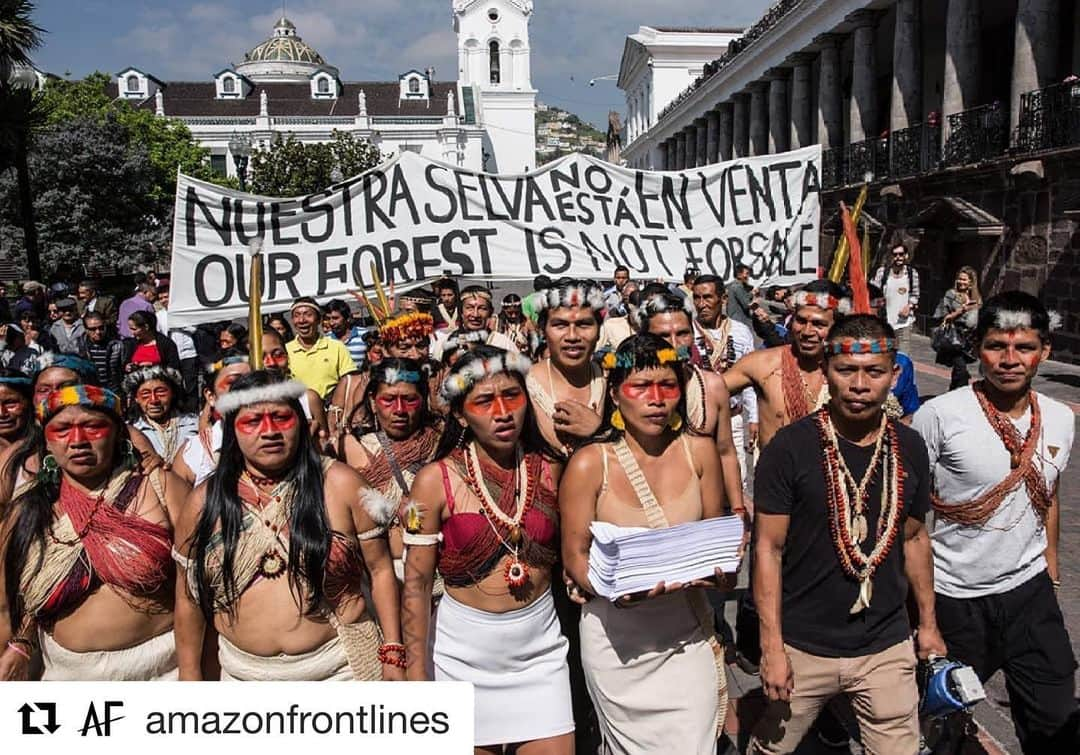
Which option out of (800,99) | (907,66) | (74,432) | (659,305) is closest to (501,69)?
(800,99)

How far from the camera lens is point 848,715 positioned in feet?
13.7

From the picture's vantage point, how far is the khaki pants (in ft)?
9.98

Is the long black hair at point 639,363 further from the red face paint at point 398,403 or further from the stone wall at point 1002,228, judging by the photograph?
the stone wall at point 1002,228

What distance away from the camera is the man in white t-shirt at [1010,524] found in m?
3.32

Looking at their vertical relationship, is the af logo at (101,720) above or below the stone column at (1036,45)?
below

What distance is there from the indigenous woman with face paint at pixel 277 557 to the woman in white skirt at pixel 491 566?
0.18 meters

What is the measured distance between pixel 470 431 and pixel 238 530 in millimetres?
862

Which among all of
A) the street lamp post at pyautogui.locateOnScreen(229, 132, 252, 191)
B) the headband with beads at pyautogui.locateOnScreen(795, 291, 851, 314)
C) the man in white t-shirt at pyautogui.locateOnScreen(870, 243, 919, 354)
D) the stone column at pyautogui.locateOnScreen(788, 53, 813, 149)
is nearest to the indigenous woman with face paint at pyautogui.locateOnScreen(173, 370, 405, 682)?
the headband with beads at pyautogui.locateOnScreen(795, 291, 851, 314)

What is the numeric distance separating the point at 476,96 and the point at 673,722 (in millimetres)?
92872

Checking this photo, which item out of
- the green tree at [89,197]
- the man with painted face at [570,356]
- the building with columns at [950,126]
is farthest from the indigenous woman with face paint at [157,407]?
the green tree at [89,197]

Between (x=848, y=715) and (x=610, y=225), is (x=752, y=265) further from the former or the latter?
(x=848, y=715)

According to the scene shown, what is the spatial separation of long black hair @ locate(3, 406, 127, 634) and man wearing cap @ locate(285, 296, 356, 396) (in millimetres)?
3292

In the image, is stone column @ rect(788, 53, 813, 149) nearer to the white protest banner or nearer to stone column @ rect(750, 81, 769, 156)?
stone column @ rect(750, 81, 769, 156)

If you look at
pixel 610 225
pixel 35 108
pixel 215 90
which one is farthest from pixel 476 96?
pixel 610 225
